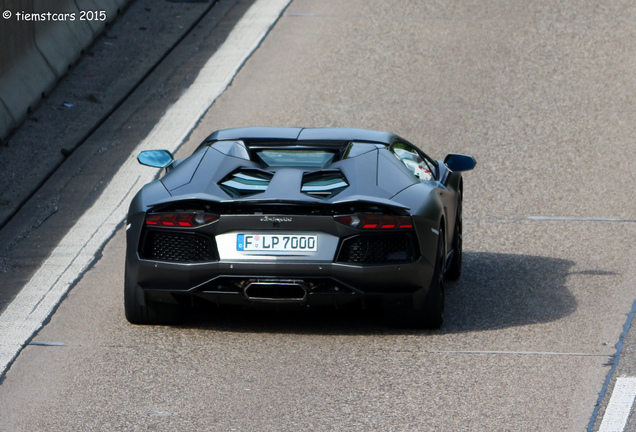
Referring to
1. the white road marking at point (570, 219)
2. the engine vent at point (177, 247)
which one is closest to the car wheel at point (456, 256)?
the white road marking at point (570, 219)

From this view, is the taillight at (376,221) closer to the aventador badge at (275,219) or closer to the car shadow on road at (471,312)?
the aventador badge at (275,219)

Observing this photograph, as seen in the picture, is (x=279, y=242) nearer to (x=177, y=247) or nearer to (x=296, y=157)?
(x=177, y=247)

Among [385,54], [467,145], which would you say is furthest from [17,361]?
[385,54]

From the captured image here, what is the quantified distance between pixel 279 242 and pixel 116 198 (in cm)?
425

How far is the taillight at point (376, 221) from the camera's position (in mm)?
6570

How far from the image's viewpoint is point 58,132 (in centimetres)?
1223

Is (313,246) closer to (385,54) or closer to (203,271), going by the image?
(203,271)

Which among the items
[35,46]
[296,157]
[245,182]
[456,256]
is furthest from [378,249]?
[35,46]

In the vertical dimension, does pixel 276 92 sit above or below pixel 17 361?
below

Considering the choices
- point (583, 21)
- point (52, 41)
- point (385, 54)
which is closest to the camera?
point (52, 41)

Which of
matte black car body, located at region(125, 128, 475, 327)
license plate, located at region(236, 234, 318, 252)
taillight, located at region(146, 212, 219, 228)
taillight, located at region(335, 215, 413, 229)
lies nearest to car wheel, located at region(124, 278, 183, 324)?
matte black car body, located at region(125, 128, 475, 327)

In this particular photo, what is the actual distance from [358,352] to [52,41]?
8381 millimetres

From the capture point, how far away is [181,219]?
6.69 metres

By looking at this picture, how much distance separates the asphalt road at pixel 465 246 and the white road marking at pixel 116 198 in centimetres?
12
